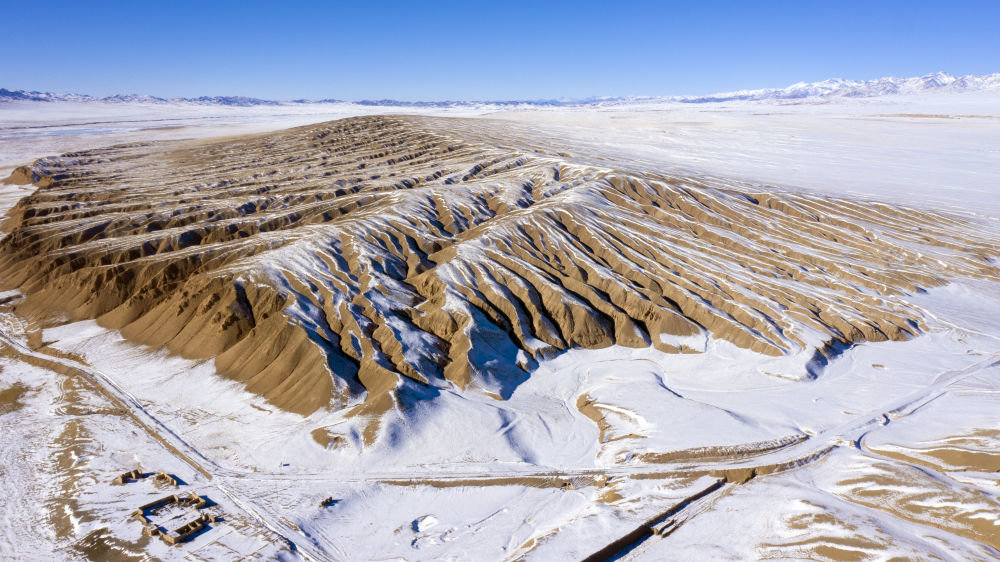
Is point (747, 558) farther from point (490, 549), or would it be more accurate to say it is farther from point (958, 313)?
point (958, 313)

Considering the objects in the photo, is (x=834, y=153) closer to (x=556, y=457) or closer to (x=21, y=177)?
(x=556, y=457)

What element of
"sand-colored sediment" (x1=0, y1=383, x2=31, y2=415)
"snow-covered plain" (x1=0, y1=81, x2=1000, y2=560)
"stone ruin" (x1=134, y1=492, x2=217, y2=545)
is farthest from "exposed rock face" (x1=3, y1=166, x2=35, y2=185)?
"stone ruin" (x1=134, y1=492, x2=217, y2=545)

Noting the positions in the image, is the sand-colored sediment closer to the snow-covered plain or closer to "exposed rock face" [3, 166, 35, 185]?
the snow-covered plain

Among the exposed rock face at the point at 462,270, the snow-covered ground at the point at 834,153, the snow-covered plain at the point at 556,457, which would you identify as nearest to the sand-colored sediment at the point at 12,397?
the snow-covered plain at the point at 556,457

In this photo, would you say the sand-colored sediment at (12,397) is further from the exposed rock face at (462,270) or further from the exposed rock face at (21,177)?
the exposed rock face at (21,177)

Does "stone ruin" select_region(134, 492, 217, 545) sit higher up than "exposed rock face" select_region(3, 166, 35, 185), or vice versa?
"exposed rock face" select_region(3, 166, 35, 185)
